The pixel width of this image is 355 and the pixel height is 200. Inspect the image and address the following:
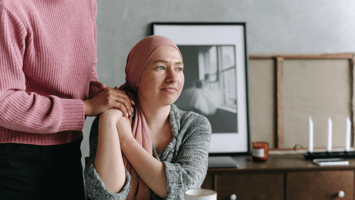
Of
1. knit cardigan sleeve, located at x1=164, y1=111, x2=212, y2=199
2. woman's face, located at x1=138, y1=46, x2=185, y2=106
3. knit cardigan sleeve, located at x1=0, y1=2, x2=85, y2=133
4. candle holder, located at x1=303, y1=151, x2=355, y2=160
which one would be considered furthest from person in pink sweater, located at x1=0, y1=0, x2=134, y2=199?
candle holder, located at x1=303, y1=151, x2=355, y2=160

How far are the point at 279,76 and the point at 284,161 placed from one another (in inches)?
23.4

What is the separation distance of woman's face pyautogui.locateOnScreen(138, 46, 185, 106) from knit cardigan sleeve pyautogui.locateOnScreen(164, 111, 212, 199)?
0.49 feet

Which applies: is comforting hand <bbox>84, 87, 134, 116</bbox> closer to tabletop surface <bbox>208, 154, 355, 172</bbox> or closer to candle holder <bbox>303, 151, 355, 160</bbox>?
A: tabletop surface <bbox>208, 154, 355, 172</bbox>

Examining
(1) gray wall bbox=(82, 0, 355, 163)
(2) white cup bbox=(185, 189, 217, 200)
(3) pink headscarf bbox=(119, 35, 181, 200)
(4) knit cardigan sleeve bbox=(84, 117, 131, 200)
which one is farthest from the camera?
(1) gray wall bbox=(82, 0, 355, 163)

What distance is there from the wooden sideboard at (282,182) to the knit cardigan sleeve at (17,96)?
1006mm

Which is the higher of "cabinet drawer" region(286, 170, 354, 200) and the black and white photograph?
the black and white photograph

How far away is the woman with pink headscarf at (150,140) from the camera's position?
0.96 metres

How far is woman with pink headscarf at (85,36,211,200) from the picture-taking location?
955mm

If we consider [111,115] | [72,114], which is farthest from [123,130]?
[72,114]

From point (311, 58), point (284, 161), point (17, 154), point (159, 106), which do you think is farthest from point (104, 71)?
point (311, 58)

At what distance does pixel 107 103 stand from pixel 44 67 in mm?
226

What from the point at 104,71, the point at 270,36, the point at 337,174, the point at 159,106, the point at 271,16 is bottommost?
the point at 337,174

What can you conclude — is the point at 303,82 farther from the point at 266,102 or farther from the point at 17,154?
the point at 17,154

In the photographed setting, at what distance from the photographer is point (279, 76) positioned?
80.7 inches
